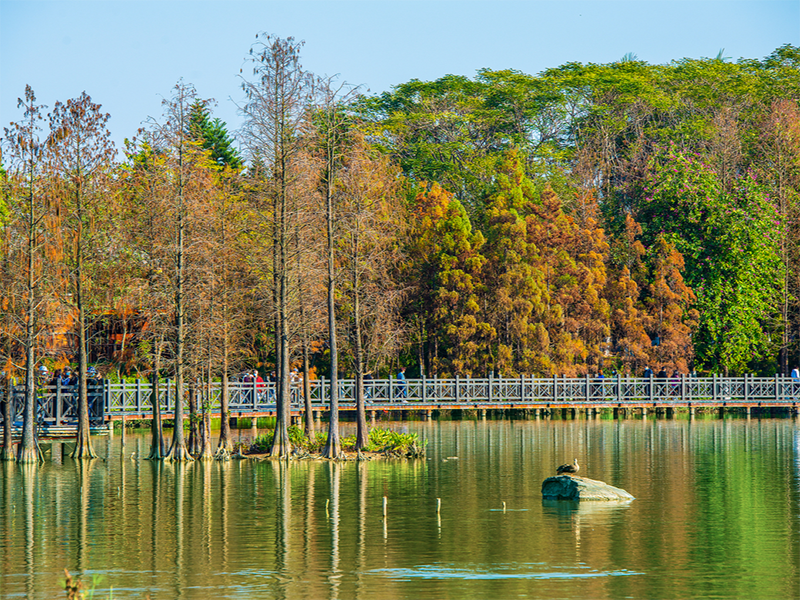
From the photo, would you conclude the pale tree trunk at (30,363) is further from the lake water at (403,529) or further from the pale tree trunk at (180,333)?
the pale tree trunk at (180,333)

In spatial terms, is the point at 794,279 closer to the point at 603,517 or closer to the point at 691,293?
the point at 691,293

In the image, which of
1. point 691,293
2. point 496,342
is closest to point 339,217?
point 496,342

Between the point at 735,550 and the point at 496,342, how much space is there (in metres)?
36.4

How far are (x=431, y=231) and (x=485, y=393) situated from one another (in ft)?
26.7

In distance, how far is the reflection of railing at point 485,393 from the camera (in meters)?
37.1

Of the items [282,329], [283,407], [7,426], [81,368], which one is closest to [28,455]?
[7,426]

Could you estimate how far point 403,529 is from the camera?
711 inches

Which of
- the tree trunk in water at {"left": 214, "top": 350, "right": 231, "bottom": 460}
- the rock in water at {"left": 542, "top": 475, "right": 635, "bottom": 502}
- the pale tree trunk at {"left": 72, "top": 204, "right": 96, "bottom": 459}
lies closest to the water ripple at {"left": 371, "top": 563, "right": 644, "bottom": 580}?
the rock in water at {"left": 542, "top": 475, "right": 635, "bottom": 502}

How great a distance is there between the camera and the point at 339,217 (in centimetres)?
3103

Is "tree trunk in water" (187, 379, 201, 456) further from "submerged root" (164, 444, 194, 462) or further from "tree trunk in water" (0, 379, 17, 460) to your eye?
"tree trunk in water" (0, 379, 17, 460)

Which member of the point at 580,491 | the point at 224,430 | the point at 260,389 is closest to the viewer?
the point at 580,491

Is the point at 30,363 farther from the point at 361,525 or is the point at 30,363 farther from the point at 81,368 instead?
the point at 361,525

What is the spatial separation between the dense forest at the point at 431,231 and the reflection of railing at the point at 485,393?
3.66ft

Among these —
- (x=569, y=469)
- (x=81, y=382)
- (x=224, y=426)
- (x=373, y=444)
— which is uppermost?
(x=81, y=382)
